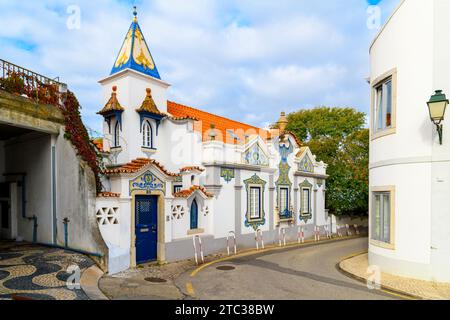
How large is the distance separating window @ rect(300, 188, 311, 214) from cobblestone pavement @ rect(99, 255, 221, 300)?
34.3 feet

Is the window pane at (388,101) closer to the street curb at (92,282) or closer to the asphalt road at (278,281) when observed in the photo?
the asphalt road at (278,281)

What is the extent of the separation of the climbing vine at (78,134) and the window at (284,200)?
10317 mm

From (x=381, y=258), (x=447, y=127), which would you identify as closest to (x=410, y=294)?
(x=381, y=258)

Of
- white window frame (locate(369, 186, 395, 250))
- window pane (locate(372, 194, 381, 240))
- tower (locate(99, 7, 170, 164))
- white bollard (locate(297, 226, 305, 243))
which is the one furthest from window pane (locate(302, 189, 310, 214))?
tower (locate(99, 7, 170, 164))

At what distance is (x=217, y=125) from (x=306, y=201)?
304 inches

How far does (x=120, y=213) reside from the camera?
9.87 meters

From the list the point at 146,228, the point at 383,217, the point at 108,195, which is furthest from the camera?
the point at 146,228

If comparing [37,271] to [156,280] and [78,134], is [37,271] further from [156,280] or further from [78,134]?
[78,134]

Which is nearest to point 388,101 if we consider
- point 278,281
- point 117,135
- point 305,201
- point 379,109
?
point 379,109

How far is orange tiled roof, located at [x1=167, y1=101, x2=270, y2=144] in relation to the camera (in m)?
14.9

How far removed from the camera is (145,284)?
845 cm

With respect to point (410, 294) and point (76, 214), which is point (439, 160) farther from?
point (76, 214)

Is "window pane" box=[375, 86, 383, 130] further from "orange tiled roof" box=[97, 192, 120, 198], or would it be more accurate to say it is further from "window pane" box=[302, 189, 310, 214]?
"window pane" box=[302, 189, 310, 214]

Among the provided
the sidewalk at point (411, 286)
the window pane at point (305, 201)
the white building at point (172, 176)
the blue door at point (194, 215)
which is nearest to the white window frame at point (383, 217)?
the sidewalk at point (411, 286)
